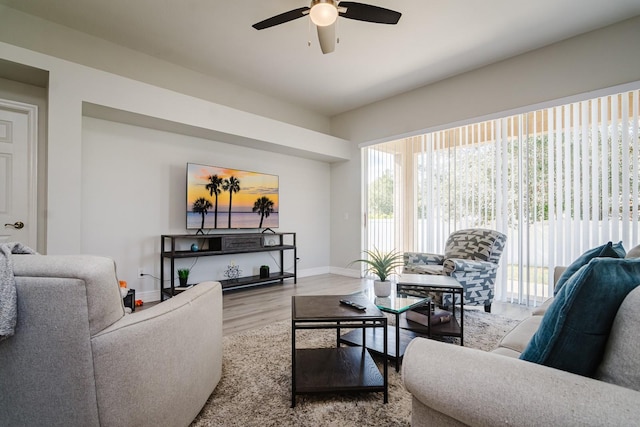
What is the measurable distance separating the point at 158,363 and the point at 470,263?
2.95 metres

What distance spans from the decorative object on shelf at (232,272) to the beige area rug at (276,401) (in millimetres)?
2181

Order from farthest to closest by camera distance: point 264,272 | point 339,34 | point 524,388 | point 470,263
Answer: point 264,272
point 339,34
point 470,263
point 524,388

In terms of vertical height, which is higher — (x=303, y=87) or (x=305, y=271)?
(x=303, y=87)

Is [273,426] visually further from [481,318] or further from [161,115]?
[161,115]

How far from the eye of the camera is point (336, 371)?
1730 millimetres

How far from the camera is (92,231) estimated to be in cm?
331

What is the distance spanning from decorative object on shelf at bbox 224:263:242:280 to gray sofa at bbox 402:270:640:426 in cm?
384

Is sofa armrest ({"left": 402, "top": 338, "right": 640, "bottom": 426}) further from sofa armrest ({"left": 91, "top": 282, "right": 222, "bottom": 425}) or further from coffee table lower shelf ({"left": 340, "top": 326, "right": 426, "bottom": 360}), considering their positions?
coffee table lower shelf ({"left": 340, "top": 326, "right": 426, "bottom": 360})

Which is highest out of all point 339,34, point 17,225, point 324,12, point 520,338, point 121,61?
point 339,34

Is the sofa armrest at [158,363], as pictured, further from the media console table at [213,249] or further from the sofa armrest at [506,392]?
the media console table at [213,249]

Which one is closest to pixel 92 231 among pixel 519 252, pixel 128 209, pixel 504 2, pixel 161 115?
pixel 128 209

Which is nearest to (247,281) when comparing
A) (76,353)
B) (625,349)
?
(76,353)

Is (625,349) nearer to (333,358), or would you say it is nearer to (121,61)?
(333,358)

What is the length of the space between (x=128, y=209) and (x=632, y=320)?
4198 mm
